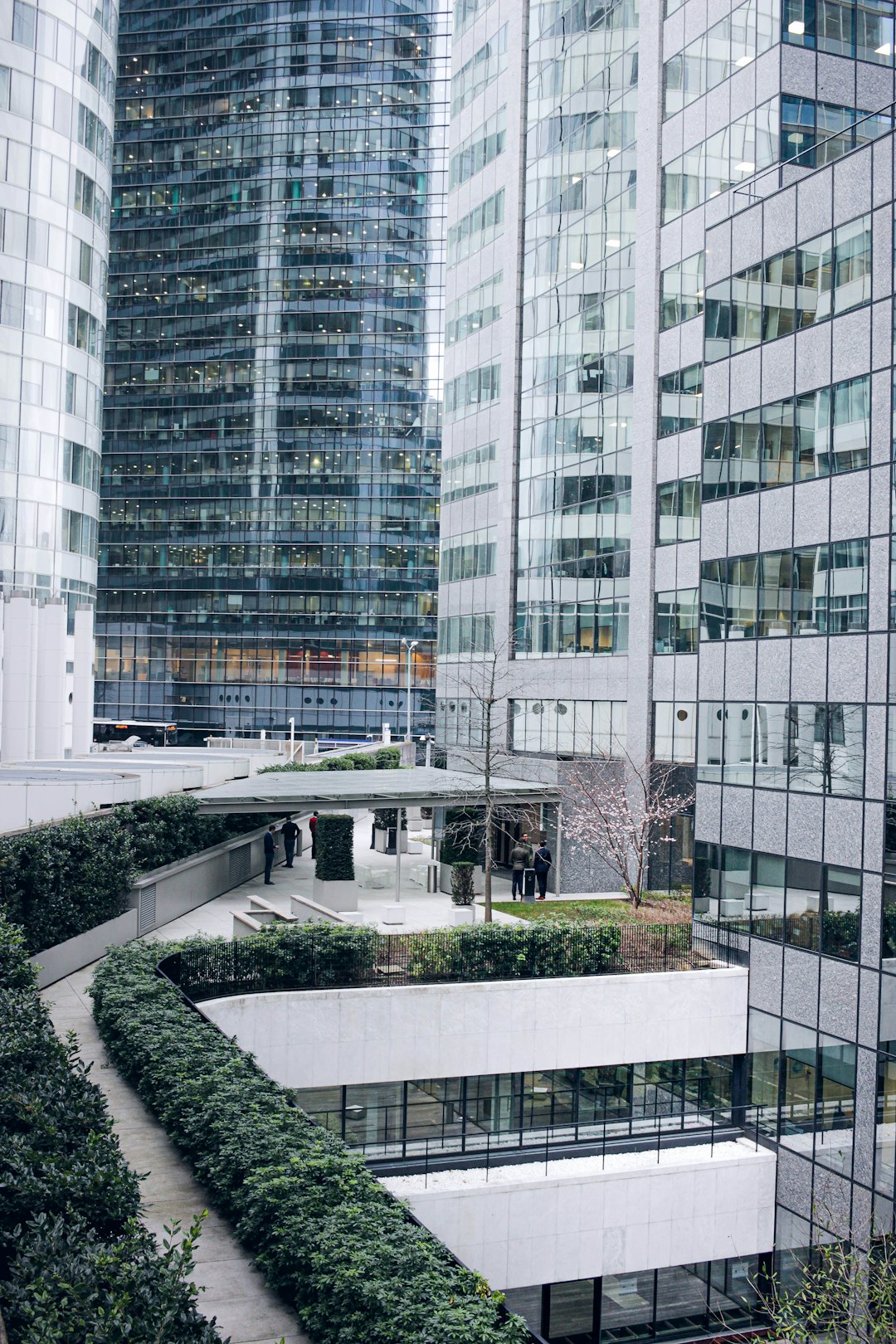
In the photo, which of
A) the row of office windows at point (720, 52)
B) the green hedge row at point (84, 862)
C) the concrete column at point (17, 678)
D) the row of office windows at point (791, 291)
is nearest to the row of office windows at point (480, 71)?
the row of office windows at point (720, 52)

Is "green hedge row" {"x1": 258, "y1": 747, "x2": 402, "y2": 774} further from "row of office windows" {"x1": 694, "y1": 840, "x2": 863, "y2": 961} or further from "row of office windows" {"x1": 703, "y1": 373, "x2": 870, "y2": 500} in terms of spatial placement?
"row of office windows" {"x1": 703, "y1": 373, "x2": 870, "y2": 500}

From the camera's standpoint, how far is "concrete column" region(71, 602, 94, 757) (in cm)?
5244

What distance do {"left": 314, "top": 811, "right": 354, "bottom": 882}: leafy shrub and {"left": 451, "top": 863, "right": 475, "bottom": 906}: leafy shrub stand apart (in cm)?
349

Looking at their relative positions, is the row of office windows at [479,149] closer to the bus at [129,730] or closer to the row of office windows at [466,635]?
the row of office windows at [466,635]

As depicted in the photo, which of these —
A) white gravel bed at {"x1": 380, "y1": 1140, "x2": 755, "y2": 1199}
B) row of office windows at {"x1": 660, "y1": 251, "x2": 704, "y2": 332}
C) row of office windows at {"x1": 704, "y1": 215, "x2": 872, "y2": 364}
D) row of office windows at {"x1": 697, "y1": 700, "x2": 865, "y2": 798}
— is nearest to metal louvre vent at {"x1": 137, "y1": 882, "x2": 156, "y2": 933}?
white gravel bed at {"x1": 380, "y1": 1140, "x2": 755, "y2": 1199}

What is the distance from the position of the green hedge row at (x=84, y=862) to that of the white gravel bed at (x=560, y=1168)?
8308 mm

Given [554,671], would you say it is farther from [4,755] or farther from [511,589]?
[4,755]

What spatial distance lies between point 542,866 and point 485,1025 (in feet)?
34.4

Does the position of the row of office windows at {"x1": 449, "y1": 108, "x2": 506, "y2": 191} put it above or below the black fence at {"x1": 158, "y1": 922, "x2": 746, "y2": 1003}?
above

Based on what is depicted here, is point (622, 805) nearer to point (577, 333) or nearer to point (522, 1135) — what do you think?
point (522, 1135)

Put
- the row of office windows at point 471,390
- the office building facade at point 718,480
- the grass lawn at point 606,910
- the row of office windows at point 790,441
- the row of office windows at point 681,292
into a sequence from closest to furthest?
the office building facade at point 718,480, the row of office windows at point 790,441, the grass lawn at point 606,910, the row of office windows at point 681,292, the row of office windows at point 471,390

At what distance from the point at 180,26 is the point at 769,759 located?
11141cm

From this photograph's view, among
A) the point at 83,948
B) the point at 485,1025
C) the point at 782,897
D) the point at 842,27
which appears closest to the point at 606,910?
the point at 782,897

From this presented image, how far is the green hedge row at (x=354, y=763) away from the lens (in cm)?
4666
